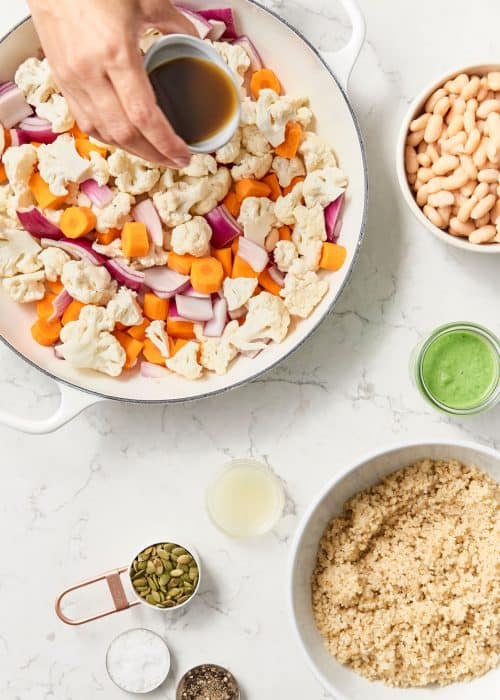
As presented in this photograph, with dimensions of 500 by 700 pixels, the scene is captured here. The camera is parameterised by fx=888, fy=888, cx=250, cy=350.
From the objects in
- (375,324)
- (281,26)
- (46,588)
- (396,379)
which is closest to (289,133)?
(281,26)

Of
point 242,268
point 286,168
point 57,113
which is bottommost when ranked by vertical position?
Result: point 242,268

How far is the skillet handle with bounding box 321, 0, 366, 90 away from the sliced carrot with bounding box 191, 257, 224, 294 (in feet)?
1.35

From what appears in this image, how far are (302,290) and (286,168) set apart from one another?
0.24m

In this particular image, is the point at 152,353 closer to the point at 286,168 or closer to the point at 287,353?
the point at 287,353

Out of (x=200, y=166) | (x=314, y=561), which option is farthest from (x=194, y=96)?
(x=314, y=561)

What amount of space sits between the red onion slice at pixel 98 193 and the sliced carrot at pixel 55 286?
0.17 meters

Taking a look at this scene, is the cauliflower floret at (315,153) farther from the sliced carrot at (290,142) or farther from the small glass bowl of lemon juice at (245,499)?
the small glass bowl of lemon juice at (245,499)

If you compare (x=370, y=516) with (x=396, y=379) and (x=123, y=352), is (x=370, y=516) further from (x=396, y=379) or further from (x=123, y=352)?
(x=123, y=352)

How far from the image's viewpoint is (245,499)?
181 cm

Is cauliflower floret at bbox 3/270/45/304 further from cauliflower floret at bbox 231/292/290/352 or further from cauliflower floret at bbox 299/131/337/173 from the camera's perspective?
cauliflower floret at bbox 299/131/337/173

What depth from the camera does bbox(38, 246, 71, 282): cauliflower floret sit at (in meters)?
Answer: 1.67

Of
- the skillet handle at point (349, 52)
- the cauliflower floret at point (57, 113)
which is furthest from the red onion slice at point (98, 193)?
the skillet handle at point (349, 52)

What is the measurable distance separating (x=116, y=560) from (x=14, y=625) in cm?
26

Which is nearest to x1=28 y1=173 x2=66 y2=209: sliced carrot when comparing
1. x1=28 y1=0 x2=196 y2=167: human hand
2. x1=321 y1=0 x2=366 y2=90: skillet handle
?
x1=28 y1=0 x2=196 y2=167: human hand
